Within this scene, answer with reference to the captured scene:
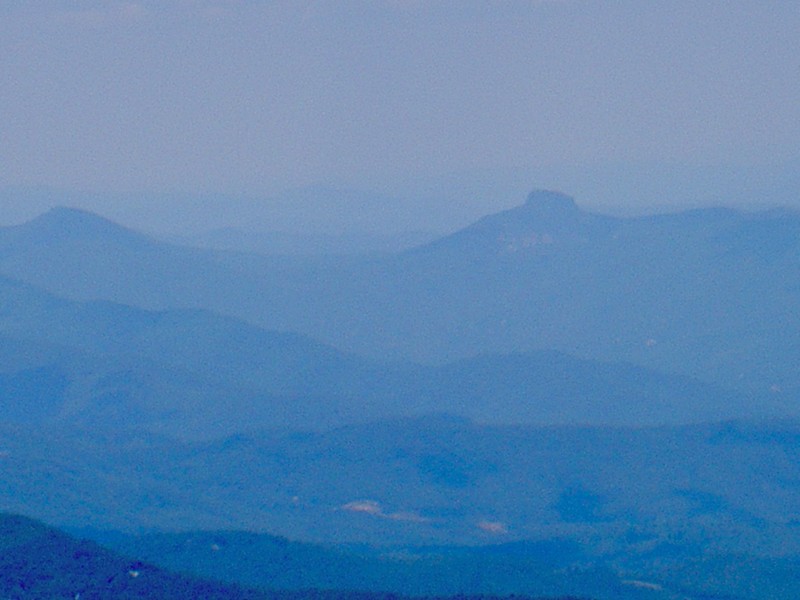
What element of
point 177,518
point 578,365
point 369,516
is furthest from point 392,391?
point 177,518

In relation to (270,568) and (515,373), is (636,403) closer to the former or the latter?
(515,373)

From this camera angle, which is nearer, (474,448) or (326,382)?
(474,448)

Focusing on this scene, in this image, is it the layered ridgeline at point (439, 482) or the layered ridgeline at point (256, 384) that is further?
the layered ridgeline at point (256, 384)

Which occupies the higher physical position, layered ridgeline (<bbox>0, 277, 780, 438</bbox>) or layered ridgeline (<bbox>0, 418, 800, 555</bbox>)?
layered ridgeline (<bbox>0, 277, 780, 438</bbox>)

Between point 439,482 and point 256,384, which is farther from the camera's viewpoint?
point 256,384

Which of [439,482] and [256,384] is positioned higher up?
[256,384]

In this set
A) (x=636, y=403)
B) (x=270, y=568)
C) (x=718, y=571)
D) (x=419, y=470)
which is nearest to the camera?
(x=270, y=568)

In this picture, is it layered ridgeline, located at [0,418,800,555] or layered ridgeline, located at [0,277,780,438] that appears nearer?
layered ridgeline, located at [0,418,800,555]

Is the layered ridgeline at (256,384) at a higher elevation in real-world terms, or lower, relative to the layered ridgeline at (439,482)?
higher
